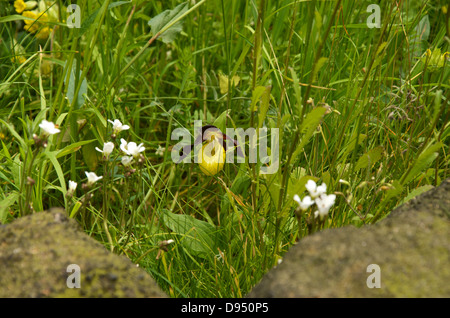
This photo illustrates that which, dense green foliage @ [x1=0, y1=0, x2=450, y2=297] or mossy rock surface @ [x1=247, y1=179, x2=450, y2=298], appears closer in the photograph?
mossy rock surface @ [x1=247, y1=179, x2=450, y2=298]

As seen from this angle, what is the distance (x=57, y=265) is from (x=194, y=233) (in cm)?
55

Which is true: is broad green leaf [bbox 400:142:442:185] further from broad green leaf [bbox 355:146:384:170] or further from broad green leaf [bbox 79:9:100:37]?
broad green leaf [bbox 79:9:100:37]

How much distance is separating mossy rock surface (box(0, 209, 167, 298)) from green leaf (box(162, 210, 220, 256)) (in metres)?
0.40

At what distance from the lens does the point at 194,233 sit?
1308 mm

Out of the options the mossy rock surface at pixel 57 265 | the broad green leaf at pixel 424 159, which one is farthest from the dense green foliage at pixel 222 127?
the mossy rock surface at pixel 57 265

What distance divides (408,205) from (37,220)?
694mm

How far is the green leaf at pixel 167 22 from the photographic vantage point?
55.6 inches

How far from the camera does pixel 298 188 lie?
105cm

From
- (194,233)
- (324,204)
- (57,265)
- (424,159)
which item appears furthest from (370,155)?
(57,265)

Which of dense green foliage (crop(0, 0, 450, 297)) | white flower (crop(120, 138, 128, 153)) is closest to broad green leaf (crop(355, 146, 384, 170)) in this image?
dense green foliage (crop(0, 0, 450, 297))

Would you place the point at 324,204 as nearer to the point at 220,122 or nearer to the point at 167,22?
the point at 220,122

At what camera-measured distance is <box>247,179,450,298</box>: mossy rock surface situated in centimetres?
73
